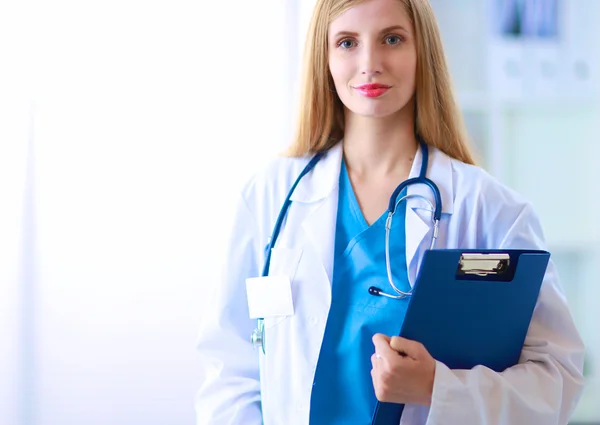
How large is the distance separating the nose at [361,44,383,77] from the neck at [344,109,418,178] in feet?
0.38

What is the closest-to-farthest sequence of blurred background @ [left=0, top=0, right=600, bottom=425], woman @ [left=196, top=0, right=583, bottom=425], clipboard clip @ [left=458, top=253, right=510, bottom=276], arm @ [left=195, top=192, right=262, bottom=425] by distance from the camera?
clipboard clip @ [left=458, top=253, right=510, bottom=276]
woman @ [left=196, top=0, right=583, bottom=425]
arm @ [left=195, top=192, right=262, bottom=425]
blurred background @ [left=0, top=0, right=600, bottom=425]

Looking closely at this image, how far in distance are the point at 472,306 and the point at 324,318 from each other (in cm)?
26

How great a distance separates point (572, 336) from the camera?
118 centimetres

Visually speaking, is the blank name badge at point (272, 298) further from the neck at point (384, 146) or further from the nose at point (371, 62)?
the nose at point (371, 62)

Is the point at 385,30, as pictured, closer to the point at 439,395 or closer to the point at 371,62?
the point at 371,62

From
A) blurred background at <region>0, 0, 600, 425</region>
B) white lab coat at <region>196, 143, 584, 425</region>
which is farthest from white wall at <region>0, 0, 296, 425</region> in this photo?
white lab coat at <region>196, 143, 584, 425</region>

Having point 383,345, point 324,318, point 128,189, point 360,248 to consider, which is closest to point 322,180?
point 360,248

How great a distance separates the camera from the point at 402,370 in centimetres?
102

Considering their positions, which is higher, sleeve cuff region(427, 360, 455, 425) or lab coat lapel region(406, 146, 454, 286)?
lab coat lapel region(406, 146, 454, 286)

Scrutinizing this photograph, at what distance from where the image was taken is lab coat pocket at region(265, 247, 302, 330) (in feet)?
4.05

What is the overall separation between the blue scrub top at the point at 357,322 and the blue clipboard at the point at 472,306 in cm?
8

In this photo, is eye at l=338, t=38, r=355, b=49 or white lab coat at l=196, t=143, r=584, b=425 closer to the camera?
white lab coat at l=196, t=143, r=584, b=425

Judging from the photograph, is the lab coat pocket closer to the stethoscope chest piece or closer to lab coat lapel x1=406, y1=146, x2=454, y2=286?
the stethoscope chest piece

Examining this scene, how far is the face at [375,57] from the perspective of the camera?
1200 millimetres
